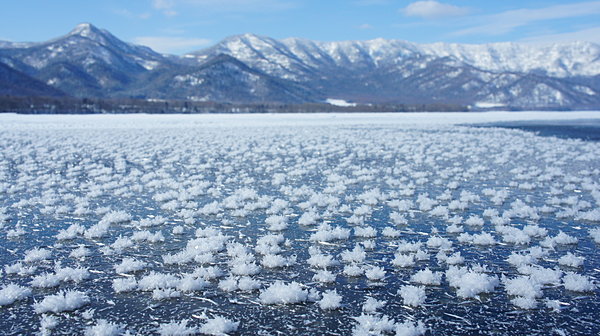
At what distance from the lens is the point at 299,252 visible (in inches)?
331

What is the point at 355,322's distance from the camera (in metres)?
5.73

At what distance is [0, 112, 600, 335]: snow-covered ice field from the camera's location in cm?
585

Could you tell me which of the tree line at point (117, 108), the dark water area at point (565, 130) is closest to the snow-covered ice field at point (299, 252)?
the dark water area at point (565, 130)

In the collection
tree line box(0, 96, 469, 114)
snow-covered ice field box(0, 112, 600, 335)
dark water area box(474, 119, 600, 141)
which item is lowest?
snow-covered ice field box(0, 112, 600, 335)

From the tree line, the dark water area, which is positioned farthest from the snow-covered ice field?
the tree line

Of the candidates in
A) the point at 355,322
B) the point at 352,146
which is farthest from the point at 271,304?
the point at 352,146

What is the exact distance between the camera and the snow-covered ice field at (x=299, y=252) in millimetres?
5848

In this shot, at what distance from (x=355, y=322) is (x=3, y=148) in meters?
27.1

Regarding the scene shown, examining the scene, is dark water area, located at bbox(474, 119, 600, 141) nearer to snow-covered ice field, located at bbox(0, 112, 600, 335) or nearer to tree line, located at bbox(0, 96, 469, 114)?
snow-covered ice field, located at bbox(0, 112, 600, 335)

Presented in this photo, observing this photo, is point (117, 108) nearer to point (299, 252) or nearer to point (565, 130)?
point (565, 130)

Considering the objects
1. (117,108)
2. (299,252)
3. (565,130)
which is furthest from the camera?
(117,108)

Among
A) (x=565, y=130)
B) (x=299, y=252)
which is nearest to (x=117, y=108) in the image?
(x=565, y=130)

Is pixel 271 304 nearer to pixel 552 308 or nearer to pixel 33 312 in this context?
pixel 33 312

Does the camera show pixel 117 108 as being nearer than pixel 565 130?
No
